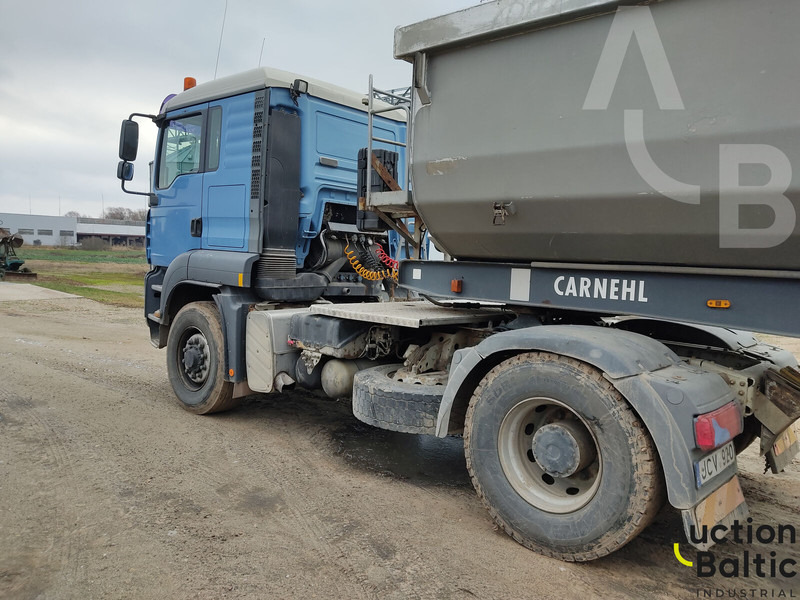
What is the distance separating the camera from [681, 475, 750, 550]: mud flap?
2660mm

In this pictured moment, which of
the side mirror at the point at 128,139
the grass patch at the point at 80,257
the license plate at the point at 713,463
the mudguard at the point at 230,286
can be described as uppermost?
the side mirror at the point at 128,139

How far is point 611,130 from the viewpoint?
2932mm

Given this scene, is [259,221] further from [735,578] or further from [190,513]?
[735,578]

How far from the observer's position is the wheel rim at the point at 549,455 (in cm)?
307

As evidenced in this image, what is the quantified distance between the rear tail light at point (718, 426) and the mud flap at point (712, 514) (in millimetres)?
263

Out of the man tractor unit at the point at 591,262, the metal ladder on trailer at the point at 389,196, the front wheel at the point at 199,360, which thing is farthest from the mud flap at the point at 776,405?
the front wheel at the point at 199,360

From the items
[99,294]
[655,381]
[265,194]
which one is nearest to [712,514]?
[655,381]

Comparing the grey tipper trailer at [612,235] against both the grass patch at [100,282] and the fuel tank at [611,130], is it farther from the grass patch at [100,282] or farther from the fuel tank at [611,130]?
the grass patch at [100,282]

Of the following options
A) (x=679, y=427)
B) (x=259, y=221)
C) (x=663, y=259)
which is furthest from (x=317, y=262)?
(x=679, y=427)

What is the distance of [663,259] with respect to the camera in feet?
10.0

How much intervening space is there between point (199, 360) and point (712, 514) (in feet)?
14.5

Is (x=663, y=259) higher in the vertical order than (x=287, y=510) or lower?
higher

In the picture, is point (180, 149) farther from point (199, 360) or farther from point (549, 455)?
point (549, 455)

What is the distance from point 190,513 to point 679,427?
2773mm
